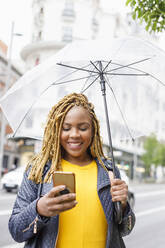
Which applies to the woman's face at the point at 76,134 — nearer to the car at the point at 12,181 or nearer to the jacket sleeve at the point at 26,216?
the jacket sleeve at the point at 26,216

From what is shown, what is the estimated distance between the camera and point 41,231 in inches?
67.7

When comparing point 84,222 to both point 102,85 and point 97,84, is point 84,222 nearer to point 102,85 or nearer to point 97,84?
point 102,85

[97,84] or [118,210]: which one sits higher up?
[97,84]

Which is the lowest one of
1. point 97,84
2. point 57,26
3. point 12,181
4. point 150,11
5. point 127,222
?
point 12,181

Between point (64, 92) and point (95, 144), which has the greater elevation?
point (64, 92)

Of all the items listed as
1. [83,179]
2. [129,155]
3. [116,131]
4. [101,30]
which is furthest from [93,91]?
[129,155]

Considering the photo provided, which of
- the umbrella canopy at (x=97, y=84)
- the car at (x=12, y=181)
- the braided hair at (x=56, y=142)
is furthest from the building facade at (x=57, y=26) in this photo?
the braided hair at (x=56, y=142)

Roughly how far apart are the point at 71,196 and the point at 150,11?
10.1 feet

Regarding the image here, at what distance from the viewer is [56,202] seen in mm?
1514

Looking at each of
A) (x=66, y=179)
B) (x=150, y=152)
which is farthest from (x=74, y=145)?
(x=150, y=152)

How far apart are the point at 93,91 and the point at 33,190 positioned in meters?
1.64

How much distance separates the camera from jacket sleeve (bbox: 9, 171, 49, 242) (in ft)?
5.35

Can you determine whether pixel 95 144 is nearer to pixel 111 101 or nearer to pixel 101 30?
pixel 111 101

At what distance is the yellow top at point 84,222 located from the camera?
1.69 meters
